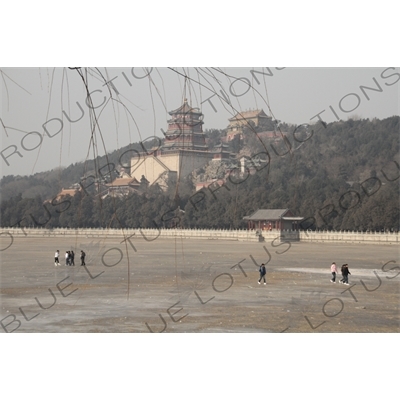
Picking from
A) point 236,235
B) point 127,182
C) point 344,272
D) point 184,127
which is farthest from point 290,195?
point 184,127

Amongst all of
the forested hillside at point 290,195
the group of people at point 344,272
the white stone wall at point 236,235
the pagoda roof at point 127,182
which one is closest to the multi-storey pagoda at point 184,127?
the forested hillside at point 290,195

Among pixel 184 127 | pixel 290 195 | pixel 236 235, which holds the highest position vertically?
pixel 184 127

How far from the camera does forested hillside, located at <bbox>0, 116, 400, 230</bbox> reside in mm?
41750

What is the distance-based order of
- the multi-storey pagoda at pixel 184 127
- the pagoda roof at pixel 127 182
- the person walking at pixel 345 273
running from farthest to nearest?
the pagoda roof at pixel 127 182, the person walking at pixel 345 273, the multi-storey pagoda at pixel 184 127

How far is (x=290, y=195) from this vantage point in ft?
166

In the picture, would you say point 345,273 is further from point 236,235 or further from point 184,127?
point 236,235

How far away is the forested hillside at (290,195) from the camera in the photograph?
41750 millimetres

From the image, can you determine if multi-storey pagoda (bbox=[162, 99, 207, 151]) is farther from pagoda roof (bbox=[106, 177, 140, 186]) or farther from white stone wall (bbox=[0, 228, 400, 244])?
pagoda roof (bbox=[106, 177, 140, 186])

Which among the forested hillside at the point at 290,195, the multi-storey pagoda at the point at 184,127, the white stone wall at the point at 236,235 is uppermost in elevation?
the multi-storey pagoda at the point at 184,127

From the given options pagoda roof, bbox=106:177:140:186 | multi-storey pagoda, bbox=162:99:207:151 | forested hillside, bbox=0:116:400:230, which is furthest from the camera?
pagoda roof, bbox=106:177:140:186

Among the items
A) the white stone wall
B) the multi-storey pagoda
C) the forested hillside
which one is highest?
the multi-storey pagoda

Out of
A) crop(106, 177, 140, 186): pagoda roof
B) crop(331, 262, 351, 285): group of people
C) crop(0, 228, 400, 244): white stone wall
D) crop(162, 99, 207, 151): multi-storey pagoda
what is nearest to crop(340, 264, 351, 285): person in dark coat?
crop(331, 262, 351, 285): group of people

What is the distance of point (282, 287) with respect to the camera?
15.4 m

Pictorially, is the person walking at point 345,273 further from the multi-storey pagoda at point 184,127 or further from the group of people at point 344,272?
the multi-storey pagoda at point 184,127
